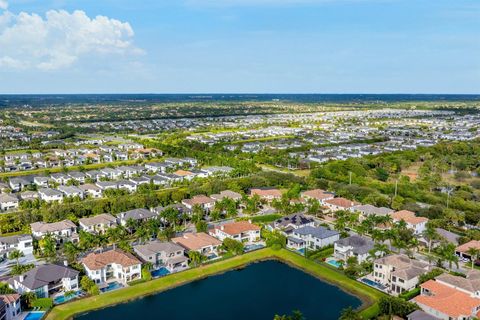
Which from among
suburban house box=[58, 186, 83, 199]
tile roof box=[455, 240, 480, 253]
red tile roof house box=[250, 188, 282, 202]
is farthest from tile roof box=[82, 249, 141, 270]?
tile roof box=[455, 240, 480, 253]

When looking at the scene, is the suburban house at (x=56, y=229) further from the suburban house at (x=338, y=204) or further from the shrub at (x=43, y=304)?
the suburban house at (x=338, y=204)

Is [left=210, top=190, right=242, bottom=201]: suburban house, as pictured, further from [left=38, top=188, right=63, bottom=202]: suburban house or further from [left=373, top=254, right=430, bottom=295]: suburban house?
[left=373, top=254, right=430, bottom=295]: suburban house

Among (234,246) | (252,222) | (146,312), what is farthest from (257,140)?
(146,312)

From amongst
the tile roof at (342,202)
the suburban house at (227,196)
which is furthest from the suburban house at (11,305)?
the tile roof at (342,202)

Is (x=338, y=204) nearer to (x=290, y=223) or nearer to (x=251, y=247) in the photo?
(x=290, y=223)

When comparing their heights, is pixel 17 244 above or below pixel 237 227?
below

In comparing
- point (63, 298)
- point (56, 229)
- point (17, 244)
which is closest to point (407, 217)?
point (63, 298)
